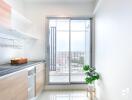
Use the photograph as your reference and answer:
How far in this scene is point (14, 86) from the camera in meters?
2.64

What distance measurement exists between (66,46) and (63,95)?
170 centimetres

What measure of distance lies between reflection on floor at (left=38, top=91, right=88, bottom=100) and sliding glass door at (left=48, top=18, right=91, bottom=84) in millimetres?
508

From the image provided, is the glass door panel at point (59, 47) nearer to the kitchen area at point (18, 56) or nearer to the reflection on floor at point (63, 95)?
the kitchen area at point (18, 56)

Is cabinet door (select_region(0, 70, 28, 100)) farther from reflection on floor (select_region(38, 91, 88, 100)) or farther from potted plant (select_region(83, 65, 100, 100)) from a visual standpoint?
potted plant (select_region(83, 65, 100, 100))

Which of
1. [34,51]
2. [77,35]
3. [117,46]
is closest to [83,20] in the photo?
[77,35]

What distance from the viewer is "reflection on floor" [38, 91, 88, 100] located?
472 cm

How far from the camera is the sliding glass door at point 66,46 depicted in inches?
230

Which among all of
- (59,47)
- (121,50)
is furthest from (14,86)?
(59,47)

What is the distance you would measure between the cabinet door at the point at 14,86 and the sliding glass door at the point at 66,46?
8.61 feet

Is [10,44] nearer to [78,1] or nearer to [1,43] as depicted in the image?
[1,43]

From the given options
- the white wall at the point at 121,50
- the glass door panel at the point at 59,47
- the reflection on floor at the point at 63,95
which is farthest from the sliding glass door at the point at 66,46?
the white wall at the point at 121,50

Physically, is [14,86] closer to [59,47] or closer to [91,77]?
[91,77]

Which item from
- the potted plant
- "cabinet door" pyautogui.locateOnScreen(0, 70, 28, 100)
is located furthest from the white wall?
"cabinet door" pyautogui.locateOnScreen(0, 70, 28, 100)

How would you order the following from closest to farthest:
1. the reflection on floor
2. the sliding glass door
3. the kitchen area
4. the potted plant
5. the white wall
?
the white wall → the kitchen area → the potted plant → the reflection on floor → the sliding glass door
